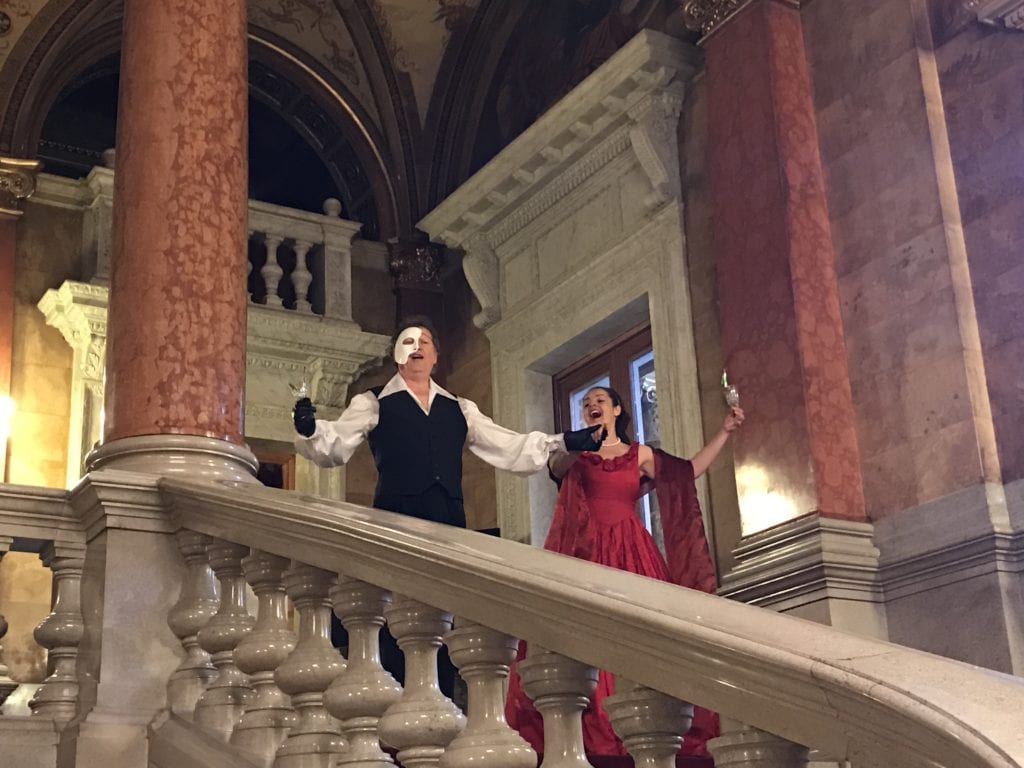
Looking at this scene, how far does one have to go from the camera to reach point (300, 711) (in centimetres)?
283

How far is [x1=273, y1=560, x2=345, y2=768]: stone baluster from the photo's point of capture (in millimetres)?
2773

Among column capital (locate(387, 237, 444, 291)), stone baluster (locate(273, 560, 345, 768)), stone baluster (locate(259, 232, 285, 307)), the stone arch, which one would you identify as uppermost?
the stone arch

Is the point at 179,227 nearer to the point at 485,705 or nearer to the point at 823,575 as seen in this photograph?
the point at 485,705

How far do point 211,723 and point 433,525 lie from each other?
0.89m

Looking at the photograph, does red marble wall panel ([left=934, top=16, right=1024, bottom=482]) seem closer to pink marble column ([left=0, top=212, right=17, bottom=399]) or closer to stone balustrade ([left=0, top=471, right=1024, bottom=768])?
stone balustrade ([left=0, top=471, right=1024, bottom=768])

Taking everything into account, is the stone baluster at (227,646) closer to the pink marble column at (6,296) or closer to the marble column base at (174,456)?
the marble column base at (174,456)

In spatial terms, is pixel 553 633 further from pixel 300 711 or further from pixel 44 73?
pixel 44 73

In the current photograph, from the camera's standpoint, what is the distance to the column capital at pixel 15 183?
29.2 feet

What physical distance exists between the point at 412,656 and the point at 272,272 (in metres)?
7.41

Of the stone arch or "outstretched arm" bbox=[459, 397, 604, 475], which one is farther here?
the stone arch

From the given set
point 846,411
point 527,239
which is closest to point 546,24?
point 527,239

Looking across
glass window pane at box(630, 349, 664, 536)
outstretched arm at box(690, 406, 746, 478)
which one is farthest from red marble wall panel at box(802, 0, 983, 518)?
glass window pane at box(630, 349, 664, 536)

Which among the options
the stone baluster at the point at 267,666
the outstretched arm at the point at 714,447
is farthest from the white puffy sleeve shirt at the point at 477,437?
the stone baluster at the point at 267,666

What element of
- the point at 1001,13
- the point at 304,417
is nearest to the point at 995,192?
the point at 1001,13
